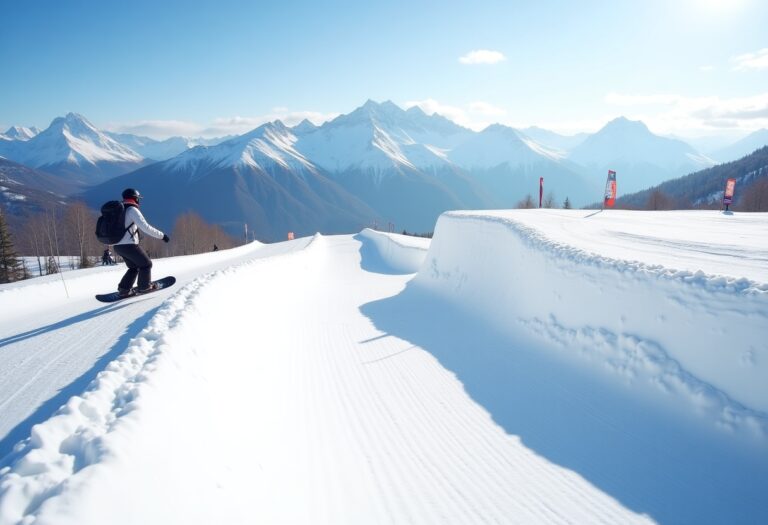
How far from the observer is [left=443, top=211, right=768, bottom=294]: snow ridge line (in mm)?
4418

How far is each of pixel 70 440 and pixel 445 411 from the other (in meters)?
4.21

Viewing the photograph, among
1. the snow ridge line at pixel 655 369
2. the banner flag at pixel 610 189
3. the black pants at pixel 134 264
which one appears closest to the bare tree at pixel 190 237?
the banner flag at pixel 610 189

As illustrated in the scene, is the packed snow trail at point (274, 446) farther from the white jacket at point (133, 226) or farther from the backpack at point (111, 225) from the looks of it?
the backpack at point (111, 225)

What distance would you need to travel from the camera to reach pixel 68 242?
52.1m

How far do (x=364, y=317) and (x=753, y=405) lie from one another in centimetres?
800

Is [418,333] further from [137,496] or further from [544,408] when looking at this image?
[137,496]

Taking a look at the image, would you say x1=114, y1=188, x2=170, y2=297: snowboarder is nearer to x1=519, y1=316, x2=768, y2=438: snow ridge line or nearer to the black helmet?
the black helmet

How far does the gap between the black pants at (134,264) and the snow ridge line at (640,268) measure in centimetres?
866

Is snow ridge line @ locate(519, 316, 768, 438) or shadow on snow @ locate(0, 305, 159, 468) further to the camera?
snow ridge line @ locate(519, 316, 768, 438)

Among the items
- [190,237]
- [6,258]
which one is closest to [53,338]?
[6,258]

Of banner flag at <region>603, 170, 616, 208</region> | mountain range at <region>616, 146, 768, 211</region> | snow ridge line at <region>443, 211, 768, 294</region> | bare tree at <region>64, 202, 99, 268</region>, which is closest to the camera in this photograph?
snow ridge line at <region>443, 211, 768, 294</region>

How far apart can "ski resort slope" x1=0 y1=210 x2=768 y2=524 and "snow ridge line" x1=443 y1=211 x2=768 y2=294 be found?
0.04 metres

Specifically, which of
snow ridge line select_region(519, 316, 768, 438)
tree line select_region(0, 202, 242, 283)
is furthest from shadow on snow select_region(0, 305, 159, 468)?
tree line select_region(0, 202, 242, 283)

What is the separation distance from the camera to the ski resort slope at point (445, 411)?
112 inches
